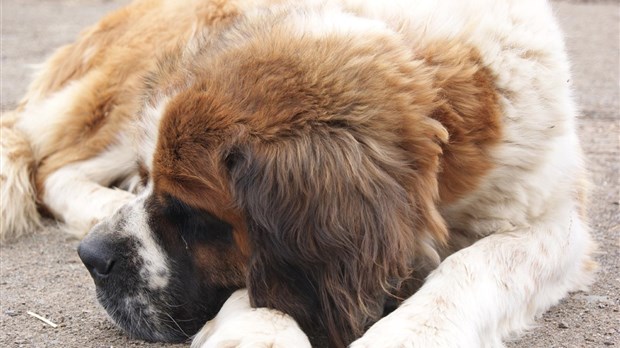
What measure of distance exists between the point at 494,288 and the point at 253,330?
30.0 inches

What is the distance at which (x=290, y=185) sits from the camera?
8.08 feet

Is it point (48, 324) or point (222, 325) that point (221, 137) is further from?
point (48, 324)

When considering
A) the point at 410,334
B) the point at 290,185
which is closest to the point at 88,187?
the point at 290,185

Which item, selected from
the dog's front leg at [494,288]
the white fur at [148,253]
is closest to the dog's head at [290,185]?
the white fur at [148,253]

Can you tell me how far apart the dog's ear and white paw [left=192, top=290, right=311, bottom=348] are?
0.29 ft

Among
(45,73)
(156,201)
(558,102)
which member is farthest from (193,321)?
(45,73)

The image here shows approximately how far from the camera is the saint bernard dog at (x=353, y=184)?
2.45 meters

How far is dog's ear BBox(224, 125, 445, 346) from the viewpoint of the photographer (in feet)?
7.97

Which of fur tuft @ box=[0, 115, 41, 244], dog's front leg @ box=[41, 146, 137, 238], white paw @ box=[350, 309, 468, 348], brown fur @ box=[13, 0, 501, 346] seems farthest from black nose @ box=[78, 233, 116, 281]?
fur tuft @ box=[0, 115, 41, 244]

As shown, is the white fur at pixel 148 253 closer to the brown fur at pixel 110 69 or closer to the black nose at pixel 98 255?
the black nose at pixel 98 255

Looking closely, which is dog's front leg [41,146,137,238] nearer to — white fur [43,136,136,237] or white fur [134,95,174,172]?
white fur [43,136,136,237]

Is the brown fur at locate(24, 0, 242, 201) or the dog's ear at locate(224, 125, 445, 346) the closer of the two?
the dog's ear at locate(224, 125, 445, 346)

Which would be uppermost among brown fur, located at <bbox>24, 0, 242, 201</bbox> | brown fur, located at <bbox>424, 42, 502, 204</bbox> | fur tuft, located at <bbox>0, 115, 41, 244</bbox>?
brown fur, located at <bbox>424, 42, 502, 204</bbox>

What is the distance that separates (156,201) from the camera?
270 cm
